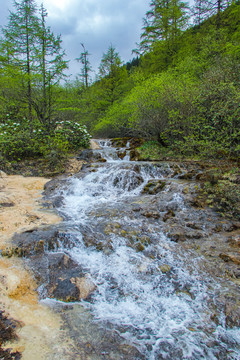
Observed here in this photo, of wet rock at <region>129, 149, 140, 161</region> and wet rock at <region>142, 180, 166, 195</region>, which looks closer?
wet rock at <region>142, 180, 166, 195</region>

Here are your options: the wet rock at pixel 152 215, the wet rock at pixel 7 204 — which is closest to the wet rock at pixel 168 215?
the wet rock at pixel 152 215

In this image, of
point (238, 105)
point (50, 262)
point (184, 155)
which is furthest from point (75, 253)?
point (184, 155)

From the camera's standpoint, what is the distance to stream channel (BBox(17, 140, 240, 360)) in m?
1.97

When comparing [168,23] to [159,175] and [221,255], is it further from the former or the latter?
[221,255]

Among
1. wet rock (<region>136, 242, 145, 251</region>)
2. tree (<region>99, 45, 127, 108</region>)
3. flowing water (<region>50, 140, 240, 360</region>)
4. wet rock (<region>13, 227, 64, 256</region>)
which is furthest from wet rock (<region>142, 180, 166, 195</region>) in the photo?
tree (<region>99, 45, 127, 108</region>)

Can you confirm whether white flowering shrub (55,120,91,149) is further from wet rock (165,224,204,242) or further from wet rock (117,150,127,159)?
wet rock (165,224,204,242)

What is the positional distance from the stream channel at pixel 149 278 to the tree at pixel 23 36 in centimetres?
872

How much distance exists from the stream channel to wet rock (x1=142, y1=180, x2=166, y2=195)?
572 mm

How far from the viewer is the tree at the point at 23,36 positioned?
32.5 feet

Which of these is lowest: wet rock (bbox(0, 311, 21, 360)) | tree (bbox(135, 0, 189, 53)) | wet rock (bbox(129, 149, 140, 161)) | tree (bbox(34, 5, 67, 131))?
wet rock (bbox(0, 311, 21, 360))

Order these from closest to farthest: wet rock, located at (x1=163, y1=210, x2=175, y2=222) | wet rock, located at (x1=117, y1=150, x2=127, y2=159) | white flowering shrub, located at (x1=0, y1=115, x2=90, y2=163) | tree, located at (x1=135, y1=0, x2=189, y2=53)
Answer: wet rock, located at (x1=163, y1=210, x2=175, y2=222) < white flowering shrub, located at (x1=0, y1=115, x2=90, y2=163) < wet rock, located at (x1=117, y1=150, x2=127, y2=159) < tree, located at (x1=135, y1=0, x2=189, y2=53)

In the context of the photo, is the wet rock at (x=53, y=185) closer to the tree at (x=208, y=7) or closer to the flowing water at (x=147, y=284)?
the flowing water at (x=147, y=284)

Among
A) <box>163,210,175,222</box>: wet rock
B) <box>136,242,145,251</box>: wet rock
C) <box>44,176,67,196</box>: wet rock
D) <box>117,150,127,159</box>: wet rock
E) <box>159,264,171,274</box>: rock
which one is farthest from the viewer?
<box>117,150,127,159</box>: wet rock

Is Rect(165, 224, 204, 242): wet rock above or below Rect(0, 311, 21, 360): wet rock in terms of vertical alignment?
below
